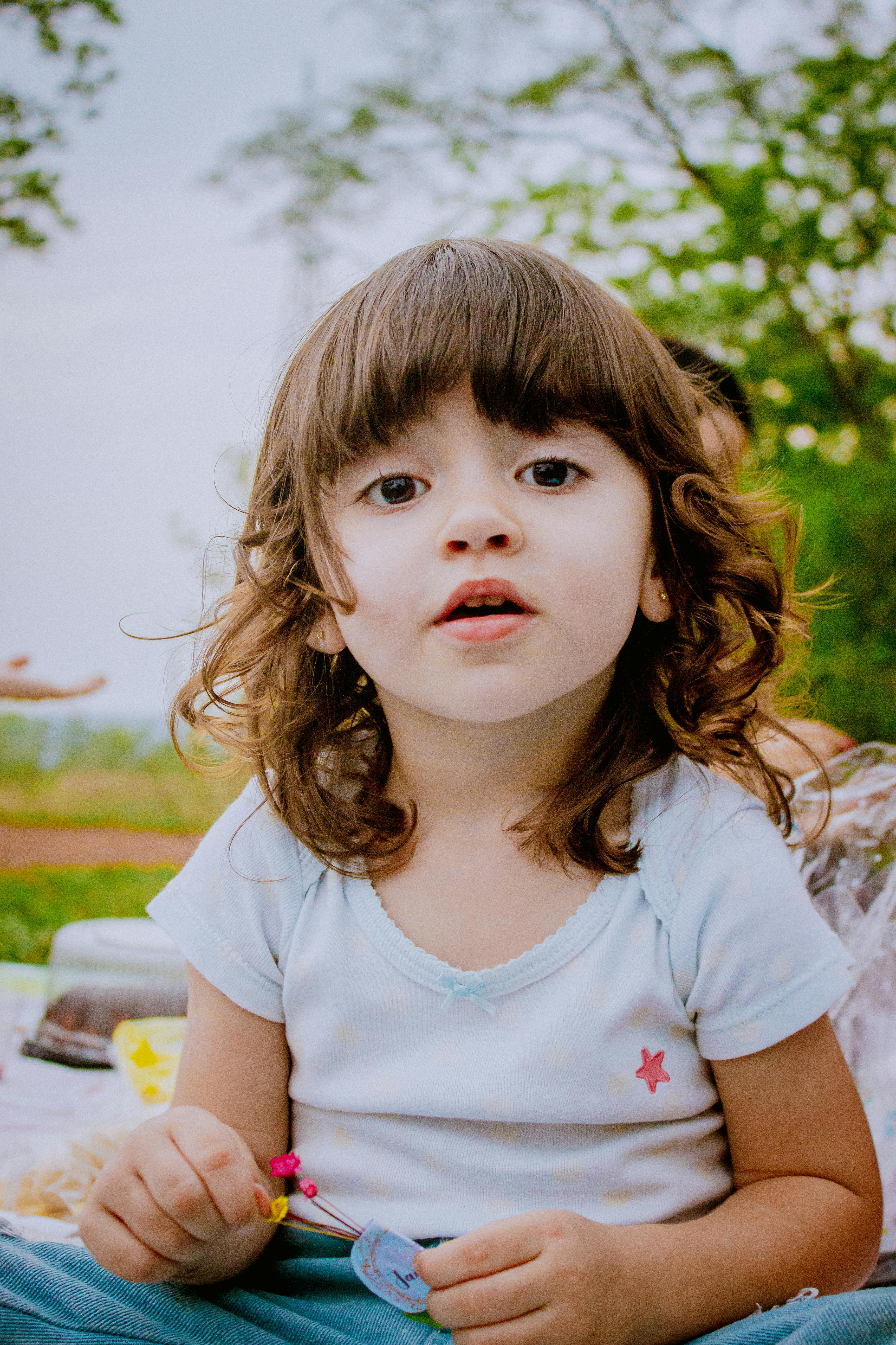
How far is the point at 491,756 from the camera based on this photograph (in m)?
1.11

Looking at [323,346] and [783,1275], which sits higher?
[323,346]

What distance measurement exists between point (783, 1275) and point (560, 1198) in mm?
194

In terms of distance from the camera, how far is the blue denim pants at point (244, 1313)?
30.4 inches

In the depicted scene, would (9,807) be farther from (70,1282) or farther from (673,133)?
(70,1282)

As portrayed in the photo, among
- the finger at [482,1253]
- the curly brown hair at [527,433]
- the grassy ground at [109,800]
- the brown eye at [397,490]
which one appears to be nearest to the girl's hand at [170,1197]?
the finger at [482,1253]

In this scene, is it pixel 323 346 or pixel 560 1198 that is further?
pixel 323 346

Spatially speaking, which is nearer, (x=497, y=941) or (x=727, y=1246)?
(x=727, y=1246)

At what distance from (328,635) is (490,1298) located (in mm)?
633

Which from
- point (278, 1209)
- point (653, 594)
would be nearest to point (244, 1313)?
point (278, 1209)

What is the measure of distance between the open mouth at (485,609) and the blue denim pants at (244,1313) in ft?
1.85

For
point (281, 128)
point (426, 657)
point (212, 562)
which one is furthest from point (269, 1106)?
point (281, 128)

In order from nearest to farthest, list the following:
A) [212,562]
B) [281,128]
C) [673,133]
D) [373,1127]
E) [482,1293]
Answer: [482,1293] < [373,1127] < [212,562] < [673,133] < [281,128]

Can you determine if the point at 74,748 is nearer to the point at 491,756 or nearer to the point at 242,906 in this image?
the point at 242,906

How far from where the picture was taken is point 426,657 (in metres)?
0.98
